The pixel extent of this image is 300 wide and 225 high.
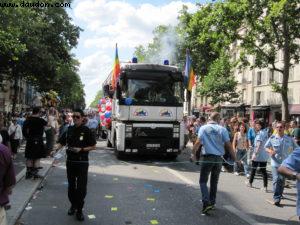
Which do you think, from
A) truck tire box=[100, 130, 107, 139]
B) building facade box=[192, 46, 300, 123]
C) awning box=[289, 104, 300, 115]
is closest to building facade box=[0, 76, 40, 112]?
building facade box=[192, 46, 300, 123]

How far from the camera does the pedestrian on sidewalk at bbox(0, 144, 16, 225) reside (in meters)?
4.42

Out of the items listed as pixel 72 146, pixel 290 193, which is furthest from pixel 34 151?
pixel 290 193

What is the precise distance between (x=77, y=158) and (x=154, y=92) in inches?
346

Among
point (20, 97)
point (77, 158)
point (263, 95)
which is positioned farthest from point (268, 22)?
point (20, 97)

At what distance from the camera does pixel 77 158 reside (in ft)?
25.6

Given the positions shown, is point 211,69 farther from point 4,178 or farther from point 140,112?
→ point 4,178

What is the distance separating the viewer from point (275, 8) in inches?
1066

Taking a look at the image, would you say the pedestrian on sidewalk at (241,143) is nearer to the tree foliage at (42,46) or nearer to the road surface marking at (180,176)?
the road surface marking at (180,176)

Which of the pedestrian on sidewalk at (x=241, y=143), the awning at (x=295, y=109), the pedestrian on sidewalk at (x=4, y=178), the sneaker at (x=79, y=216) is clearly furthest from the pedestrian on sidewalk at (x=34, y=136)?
the awning at (x=295, y=109)

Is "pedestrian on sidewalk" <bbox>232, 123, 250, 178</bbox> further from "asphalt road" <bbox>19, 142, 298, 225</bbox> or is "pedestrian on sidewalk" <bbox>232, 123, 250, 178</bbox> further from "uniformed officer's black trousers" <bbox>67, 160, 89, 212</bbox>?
"uniformed officer's black trousers" <bbox>67, 160, 89, 212</bbox>

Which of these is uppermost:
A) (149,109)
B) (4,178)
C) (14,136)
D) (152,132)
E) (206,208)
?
(149,109)

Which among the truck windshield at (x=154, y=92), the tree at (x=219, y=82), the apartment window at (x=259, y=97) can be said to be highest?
the tree at (x=219, y=82)

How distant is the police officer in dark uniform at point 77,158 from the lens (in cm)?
775

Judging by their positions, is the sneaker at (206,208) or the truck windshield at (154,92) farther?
the truck windshield at (154,92)
